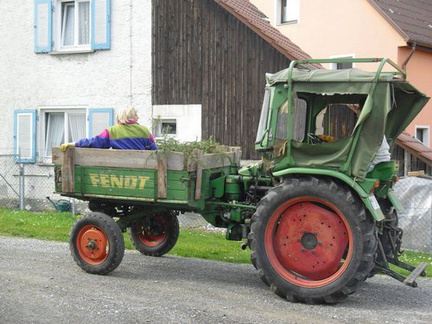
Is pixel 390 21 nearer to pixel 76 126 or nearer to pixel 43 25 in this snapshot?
pixel 76 126

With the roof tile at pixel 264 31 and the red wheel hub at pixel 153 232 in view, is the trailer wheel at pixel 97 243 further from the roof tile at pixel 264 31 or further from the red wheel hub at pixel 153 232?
the roof tile at pixel 264 31

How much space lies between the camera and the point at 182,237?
1230cm

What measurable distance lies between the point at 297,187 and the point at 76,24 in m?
10.6

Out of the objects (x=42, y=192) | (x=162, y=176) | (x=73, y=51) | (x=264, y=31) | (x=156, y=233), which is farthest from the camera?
(x=42, y=192)

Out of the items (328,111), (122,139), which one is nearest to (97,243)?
(122,139)

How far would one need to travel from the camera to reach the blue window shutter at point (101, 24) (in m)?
15.9

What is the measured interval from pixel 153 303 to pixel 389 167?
9.62ft

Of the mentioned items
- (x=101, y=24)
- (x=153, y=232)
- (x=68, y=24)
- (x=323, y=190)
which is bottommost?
(x=153, y=232)

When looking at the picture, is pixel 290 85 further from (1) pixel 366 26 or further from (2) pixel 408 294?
(1) pixel 366 26

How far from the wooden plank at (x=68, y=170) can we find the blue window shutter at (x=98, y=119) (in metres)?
7.46

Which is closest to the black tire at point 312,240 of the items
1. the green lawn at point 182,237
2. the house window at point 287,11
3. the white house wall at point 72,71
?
the green lawn at point 182,237

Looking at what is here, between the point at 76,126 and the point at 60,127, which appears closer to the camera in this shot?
the point at 76,126

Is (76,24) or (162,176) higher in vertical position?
(76,24)

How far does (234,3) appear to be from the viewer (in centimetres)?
1545
